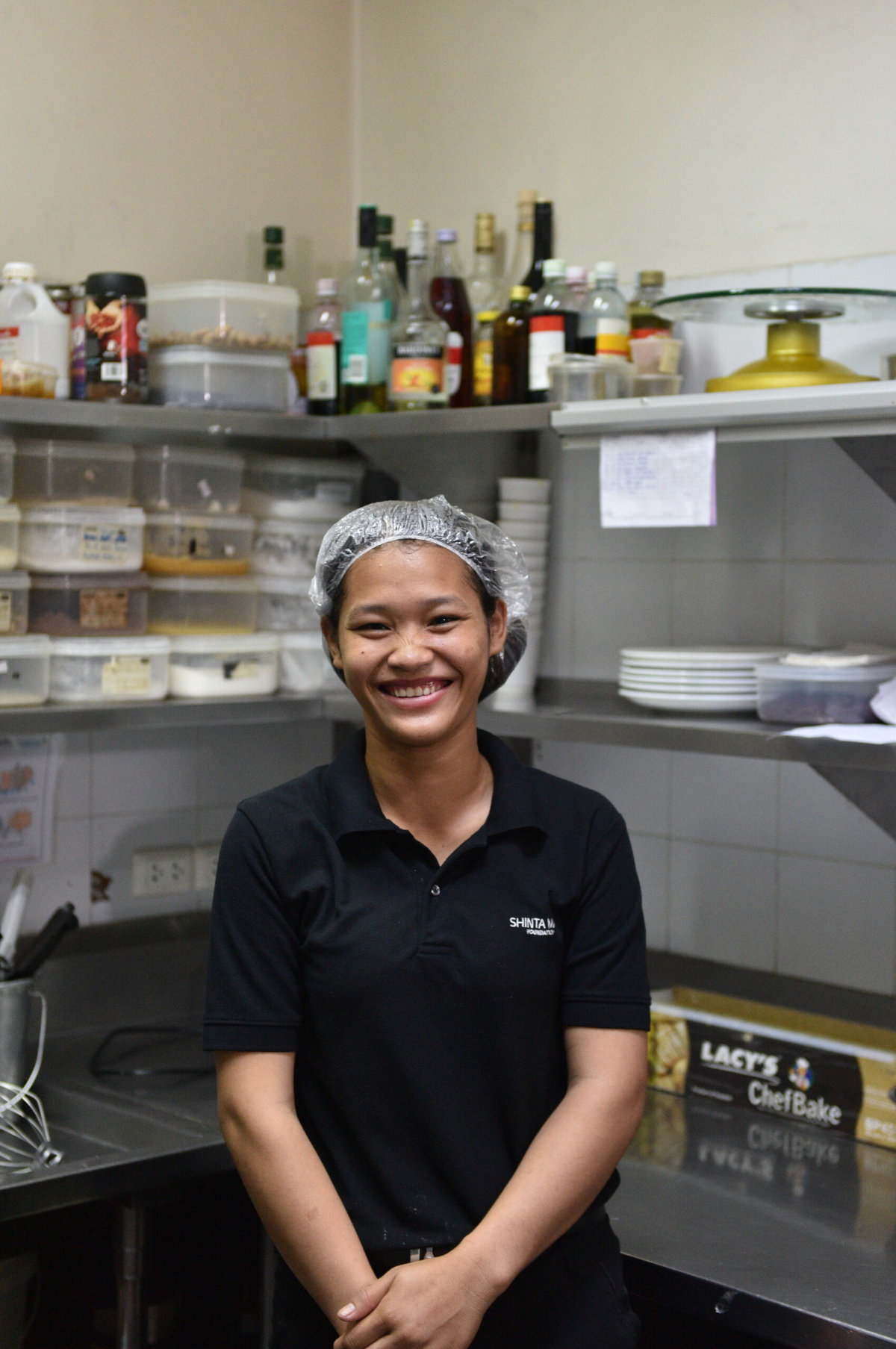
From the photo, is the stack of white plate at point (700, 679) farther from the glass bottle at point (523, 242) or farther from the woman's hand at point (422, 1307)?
the woman's hand at point (422, 1307)

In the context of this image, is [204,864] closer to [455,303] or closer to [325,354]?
[325,354]

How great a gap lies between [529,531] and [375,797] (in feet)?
3.16

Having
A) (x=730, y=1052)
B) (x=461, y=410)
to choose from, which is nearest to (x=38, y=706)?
(x=461, y=410)

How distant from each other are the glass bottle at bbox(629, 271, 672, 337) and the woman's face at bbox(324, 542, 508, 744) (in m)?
0.86

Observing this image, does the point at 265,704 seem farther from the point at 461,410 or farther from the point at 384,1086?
the point at 384,1086

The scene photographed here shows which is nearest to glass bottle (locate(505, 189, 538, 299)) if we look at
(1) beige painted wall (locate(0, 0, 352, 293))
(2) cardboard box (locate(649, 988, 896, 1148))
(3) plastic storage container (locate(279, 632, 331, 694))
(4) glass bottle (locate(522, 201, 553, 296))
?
(4) glass bottle (locate(522, 201, 553, 296))

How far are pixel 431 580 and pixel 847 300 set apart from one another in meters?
Answer: 0.75

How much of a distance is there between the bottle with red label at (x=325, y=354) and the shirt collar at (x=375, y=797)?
0.97 metres

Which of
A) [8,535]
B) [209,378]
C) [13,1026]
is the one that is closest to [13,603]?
[8,535]

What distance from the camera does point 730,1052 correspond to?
81.0 inches

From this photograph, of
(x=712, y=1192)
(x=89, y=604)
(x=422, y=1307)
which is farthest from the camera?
(x=89, y=604)

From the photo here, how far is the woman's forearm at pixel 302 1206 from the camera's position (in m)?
1.33

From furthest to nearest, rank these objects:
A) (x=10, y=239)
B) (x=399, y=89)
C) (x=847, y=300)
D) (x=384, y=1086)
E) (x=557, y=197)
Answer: (x=399, y=89), (x=557, y=197), (x=10, y=239), (x=847, y=300), (x=384, y=1086)

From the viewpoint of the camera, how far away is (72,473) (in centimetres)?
216
